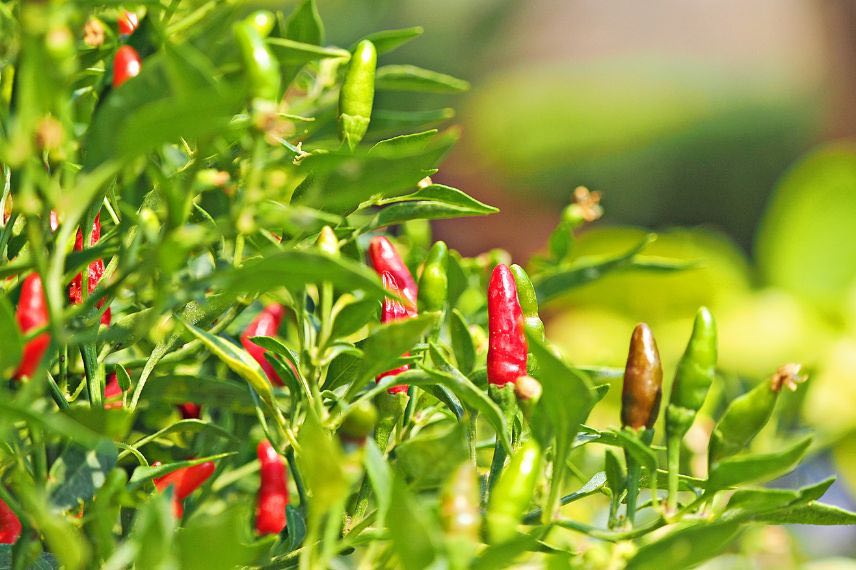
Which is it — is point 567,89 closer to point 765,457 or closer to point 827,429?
point 827,429

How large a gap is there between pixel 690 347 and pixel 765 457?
0.06 m

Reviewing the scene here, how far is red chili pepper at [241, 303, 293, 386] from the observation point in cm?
47

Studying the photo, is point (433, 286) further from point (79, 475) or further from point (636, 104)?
point (636, 104)

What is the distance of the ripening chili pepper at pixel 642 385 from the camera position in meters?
0.37

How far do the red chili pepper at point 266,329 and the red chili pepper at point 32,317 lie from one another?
0.12 meters

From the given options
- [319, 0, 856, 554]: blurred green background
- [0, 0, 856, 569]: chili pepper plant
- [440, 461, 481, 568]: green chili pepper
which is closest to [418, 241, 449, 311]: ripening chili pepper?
[0, 0, 856, 569]: chili pepper plant

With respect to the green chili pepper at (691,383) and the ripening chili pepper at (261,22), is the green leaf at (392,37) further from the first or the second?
the green chili pepper at (691,383)

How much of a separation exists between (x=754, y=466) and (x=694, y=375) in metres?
0.06

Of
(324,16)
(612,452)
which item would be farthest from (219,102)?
(324,16)

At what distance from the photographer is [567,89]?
9.62 ft

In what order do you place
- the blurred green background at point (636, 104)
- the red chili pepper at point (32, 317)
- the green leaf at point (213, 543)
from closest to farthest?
the green leaf at point (213, 543) → the red chili pepper at point (32, 317) → the blurred green background at point (636, 104)

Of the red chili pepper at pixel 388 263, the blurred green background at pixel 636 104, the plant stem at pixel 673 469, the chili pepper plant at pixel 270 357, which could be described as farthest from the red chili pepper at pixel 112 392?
the blurred green background at pixel 636 104

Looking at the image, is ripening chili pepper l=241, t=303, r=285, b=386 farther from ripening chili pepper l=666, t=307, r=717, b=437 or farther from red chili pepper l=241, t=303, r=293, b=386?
ripening chili pepper l=666, t=307, r=717, b=437

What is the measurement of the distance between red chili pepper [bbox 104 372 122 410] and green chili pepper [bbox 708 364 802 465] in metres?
0.24
